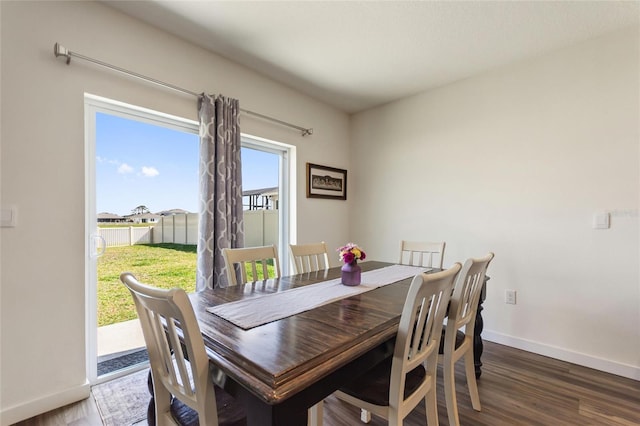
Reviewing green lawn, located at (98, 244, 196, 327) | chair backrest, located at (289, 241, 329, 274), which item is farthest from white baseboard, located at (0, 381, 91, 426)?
chair backrest, located at (289, 241, 329, 274)

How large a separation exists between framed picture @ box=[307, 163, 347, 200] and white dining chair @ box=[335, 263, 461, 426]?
88.1 inches

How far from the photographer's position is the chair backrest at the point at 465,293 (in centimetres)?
135

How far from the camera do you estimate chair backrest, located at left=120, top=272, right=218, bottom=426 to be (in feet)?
2.49

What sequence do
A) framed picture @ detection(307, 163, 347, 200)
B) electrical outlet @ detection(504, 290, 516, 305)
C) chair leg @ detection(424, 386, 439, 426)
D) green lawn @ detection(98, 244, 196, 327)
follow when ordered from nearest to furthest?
1. chair leg @ detection(424, 386, 439, 426)
2. green lawn @ detection(98, 244, 196, 327)
3. electrical outlet @ detection(504, 290, 516, 305)
4. framed picture @ detection(307, 163, 347, 200)

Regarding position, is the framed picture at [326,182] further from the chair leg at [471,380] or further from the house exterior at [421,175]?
the chair leg at [471,380]

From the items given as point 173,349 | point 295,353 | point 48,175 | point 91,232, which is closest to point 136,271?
point 91,232

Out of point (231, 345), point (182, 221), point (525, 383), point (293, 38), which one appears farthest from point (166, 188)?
point (525, 383)

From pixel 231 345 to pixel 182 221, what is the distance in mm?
1760

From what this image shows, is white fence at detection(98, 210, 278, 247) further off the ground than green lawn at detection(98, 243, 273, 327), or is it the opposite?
white fence at detection(98, 210, 278, 247)

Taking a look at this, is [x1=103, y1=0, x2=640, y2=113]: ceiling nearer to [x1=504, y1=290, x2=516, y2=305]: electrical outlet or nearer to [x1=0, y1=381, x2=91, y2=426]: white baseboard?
[x1=504, y1=290, x2=516, y2=305]: electrical outlet

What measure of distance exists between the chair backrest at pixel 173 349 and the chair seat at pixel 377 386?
0.57 metres

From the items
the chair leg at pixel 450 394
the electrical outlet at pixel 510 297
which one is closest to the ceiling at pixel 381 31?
the electrical outlet at pixel 510 297

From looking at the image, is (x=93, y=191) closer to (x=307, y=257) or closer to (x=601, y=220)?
(x=307, y=257)

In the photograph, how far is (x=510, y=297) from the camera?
256 cm
